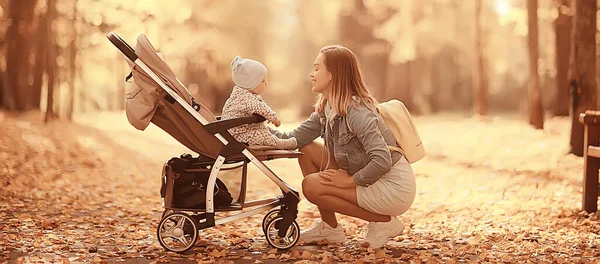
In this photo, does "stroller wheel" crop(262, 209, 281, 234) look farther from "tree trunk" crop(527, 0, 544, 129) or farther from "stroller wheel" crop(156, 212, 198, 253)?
"tree trunk" crop(527, 0, 544, 129)

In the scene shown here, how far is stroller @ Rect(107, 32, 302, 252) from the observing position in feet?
14.8

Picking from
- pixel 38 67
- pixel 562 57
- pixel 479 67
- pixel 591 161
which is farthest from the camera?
pixel 479 67

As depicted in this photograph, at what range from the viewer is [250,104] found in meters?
4.56

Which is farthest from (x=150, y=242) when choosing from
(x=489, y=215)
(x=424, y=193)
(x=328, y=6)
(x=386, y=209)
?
(x=328, y=6)

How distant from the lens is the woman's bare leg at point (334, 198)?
477cm

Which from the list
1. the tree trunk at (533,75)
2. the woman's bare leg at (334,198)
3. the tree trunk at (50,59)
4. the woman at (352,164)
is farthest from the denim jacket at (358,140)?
the tree trunk at (50,59)

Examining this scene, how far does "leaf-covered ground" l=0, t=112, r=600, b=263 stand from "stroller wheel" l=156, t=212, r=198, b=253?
9 cm

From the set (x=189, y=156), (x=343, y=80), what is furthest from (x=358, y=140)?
(x=189, y=156)

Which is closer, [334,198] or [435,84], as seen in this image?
[334,198]

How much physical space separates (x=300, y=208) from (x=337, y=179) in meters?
3.10

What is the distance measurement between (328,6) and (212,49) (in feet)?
11.9

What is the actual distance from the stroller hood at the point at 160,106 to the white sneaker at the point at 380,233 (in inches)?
44.0

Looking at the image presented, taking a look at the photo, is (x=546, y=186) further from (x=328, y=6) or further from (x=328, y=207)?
(x=328, y=6)

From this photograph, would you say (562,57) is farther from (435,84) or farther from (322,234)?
(435,84)
